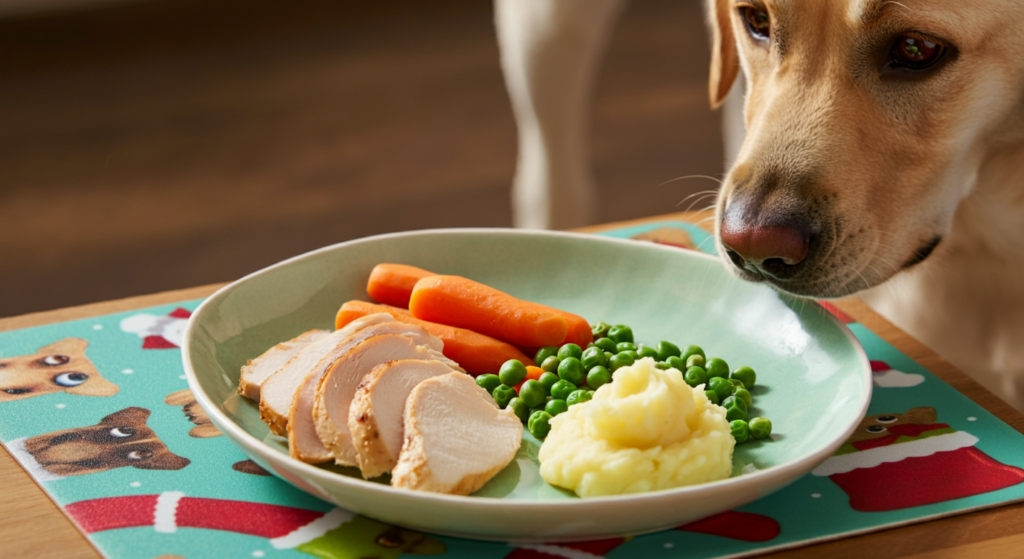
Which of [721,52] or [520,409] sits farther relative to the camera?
[721,52]

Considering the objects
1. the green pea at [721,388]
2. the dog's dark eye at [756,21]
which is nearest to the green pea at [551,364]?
the green pea at [721,388]

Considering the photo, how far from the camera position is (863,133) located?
A: 53.0 inches

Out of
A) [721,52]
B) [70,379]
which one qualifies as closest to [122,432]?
[70,379]

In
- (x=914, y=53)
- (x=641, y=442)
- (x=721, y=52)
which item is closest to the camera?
(x=641, y=442)

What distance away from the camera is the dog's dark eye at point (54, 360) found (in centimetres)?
141

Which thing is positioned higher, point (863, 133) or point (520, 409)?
point (863, 133)

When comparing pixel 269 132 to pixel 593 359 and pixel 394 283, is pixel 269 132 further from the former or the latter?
pixel 593 359

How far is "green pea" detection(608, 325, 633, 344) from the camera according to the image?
138cm

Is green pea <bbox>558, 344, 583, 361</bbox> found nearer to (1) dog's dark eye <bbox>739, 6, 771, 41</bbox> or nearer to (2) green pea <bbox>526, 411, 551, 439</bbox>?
(2) green pea <bbox>526, 411, 551, 439</bbox>

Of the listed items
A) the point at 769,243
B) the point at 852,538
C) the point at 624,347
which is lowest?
the point at 852,538

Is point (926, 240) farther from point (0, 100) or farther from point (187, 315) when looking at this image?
point (0, 100)

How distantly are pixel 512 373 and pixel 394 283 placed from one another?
297mm

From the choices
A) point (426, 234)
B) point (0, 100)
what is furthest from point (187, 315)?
point (0, 100)

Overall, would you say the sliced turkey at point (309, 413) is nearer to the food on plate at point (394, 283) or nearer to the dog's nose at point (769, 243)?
the food on plate at point (394, 283)
